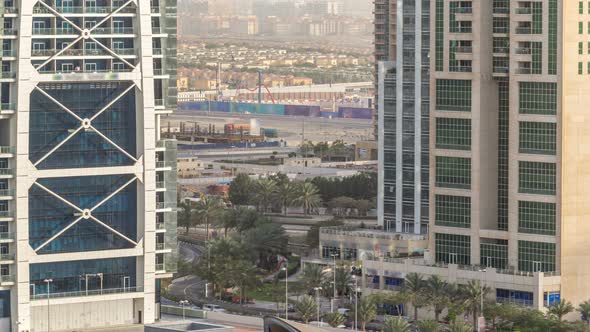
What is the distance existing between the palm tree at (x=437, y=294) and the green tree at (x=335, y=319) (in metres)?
4.77

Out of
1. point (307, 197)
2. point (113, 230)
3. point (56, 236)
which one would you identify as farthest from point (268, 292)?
point (307, 197)

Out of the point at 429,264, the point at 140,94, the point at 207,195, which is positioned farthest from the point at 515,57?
the point at 207,195

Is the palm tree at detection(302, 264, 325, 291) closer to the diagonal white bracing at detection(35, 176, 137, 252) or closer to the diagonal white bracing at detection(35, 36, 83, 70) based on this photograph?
the diagonal white bracing at detection(35, 176, 137, 252)

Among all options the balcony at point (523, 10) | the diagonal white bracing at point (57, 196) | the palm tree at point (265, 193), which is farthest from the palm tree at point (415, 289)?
the palm tree at point (265, 193)

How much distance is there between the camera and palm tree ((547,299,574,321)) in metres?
111

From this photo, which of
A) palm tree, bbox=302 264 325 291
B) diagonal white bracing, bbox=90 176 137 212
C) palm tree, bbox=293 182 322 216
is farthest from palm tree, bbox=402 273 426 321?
palm tree, bbox=293 182 322 216

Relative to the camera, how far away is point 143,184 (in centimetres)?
9888

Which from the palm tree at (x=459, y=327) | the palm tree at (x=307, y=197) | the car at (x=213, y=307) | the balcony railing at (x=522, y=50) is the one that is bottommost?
the car at (x=213, y=307)

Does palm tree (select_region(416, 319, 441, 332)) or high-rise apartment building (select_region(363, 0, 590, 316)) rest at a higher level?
high-rise apartment building (select_region(363, 0, 590, 316))

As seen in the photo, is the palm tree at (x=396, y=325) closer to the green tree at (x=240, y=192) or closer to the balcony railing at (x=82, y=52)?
the balcony railing at (x=82, y=52)

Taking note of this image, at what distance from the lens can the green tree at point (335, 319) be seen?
11119cm

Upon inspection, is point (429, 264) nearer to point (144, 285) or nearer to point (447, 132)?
point (447, 132)

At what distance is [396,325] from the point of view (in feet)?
348

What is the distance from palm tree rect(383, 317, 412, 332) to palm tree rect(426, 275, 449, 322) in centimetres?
572
